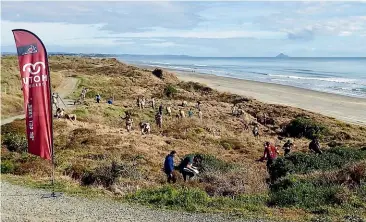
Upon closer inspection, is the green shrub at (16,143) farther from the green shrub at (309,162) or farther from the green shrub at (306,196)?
the green shrub at (306,196)

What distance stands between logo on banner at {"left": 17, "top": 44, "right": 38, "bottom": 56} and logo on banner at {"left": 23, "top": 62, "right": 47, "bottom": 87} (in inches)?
11.7

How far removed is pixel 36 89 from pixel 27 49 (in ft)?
3.47

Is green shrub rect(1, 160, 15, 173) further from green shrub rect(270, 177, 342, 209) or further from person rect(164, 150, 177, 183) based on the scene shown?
green shrub rect(270, 177, 342, 209)

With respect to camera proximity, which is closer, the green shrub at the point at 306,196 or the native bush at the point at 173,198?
the green shrub at the point at 306,196

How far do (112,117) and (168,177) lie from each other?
63.5ft

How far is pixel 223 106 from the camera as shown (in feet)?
149

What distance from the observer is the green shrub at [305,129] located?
33.6 meters

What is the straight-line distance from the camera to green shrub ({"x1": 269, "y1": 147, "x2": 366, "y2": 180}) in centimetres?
1608

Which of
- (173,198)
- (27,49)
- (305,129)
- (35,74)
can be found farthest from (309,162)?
(305,129)

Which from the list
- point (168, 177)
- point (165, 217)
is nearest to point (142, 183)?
point (168, 177)

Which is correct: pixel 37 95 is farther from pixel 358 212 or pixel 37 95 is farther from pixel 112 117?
pixel 112 117

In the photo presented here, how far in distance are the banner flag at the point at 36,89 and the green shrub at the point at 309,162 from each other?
322 inches

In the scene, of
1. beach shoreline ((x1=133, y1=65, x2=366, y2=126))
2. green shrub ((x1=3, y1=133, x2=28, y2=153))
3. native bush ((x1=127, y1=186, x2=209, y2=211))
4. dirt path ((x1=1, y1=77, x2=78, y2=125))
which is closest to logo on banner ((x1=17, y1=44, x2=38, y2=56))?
native bush ((x1=127, y1=186, x2=209, y2=211))

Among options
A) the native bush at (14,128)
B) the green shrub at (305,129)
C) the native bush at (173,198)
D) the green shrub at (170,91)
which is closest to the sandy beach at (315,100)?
the green shrub at (305,129)
